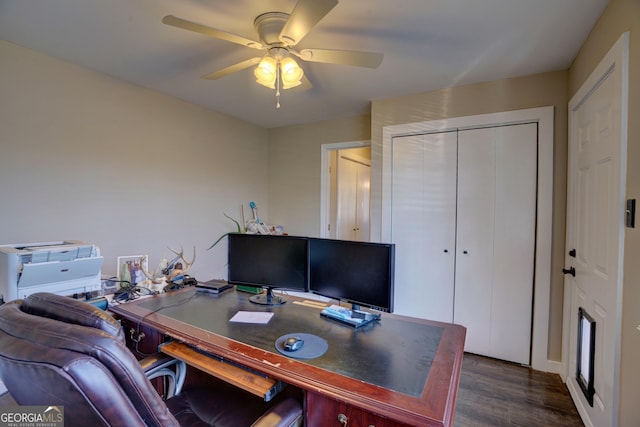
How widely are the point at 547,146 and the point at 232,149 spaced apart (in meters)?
3.25

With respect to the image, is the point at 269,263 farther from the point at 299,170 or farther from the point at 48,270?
the point at 299,170

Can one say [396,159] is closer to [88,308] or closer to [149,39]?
[149,39]

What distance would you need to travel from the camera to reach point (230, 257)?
1.86 m

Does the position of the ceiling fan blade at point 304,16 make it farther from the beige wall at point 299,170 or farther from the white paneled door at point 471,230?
the beige wall at point 299,170

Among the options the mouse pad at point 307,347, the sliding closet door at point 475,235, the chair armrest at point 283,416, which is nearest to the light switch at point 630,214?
the sliding closet door at point 475,235

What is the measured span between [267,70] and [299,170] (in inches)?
90.0

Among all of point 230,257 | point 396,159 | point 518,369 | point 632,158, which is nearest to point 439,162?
point 396,159

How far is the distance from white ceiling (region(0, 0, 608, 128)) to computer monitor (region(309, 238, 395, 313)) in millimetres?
1328

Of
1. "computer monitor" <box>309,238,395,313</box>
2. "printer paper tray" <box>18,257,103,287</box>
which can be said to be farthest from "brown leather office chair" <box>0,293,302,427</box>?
"printer paper tray" <box>18,257,103,287</box>

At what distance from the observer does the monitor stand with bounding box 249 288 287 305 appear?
68.6 inches

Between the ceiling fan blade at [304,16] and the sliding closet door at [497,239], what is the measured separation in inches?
73.5

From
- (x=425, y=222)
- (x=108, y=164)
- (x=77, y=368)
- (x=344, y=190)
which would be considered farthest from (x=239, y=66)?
(x=344, y=190)

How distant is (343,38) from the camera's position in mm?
1896

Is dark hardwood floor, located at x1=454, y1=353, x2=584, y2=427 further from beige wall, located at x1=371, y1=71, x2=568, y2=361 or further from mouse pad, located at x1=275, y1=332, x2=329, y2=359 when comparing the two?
mouse pad, located at x1=275, y1=332, x2=329, y2=359
